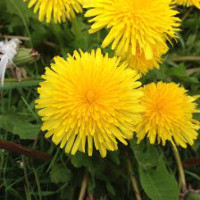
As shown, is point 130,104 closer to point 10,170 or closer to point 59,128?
point 59,128

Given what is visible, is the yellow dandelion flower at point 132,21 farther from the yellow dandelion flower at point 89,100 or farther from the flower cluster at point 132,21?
the yellow dandelion flower at point 89,100

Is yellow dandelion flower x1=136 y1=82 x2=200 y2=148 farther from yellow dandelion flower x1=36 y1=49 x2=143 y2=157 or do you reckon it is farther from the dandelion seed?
the dandelion seed

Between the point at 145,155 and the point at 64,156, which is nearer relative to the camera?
the point at 145,155

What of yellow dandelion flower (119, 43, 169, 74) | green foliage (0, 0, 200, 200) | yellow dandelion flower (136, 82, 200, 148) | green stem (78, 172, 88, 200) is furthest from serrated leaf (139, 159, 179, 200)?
yellow dandelion flower (119, 43, 169, 74)

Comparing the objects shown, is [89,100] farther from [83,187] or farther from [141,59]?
[83,187]

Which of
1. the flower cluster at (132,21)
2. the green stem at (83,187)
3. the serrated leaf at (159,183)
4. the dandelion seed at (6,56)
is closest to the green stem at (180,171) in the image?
the serrated leaf at (159,183)

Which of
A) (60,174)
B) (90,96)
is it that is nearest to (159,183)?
(60,174)
